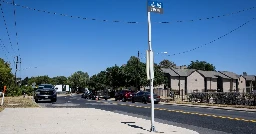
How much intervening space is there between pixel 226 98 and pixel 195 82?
53.6 meters

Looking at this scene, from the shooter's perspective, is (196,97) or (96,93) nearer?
(196,97)

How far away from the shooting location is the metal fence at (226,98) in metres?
26.6

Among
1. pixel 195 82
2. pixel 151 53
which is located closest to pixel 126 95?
pixel 151 53

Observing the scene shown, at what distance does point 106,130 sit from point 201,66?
138 metres

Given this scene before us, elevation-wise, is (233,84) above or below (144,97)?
above

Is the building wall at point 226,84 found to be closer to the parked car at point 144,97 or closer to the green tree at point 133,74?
the green tree at point 133,74

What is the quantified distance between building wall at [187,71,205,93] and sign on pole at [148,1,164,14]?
73593 millimetres

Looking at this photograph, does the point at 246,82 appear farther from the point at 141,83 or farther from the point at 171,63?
the point at 141,83

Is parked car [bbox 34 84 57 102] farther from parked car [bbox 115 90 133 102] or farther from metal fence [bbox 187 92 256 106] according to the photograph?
metal fence [bbox 187 92 256 106]

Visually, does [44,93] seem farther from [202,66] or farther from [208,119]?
[202,66]

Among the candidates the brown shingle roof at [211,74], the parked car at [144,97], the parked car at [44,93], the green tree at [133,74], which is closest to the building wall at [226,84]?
the brown shingle roof at [211,74]

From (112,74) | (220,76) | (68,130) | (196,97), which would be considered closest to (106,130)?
(68,130)

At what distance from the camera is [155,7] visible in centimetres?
1034

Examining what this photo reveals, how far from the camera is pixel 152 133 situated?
368 inches
